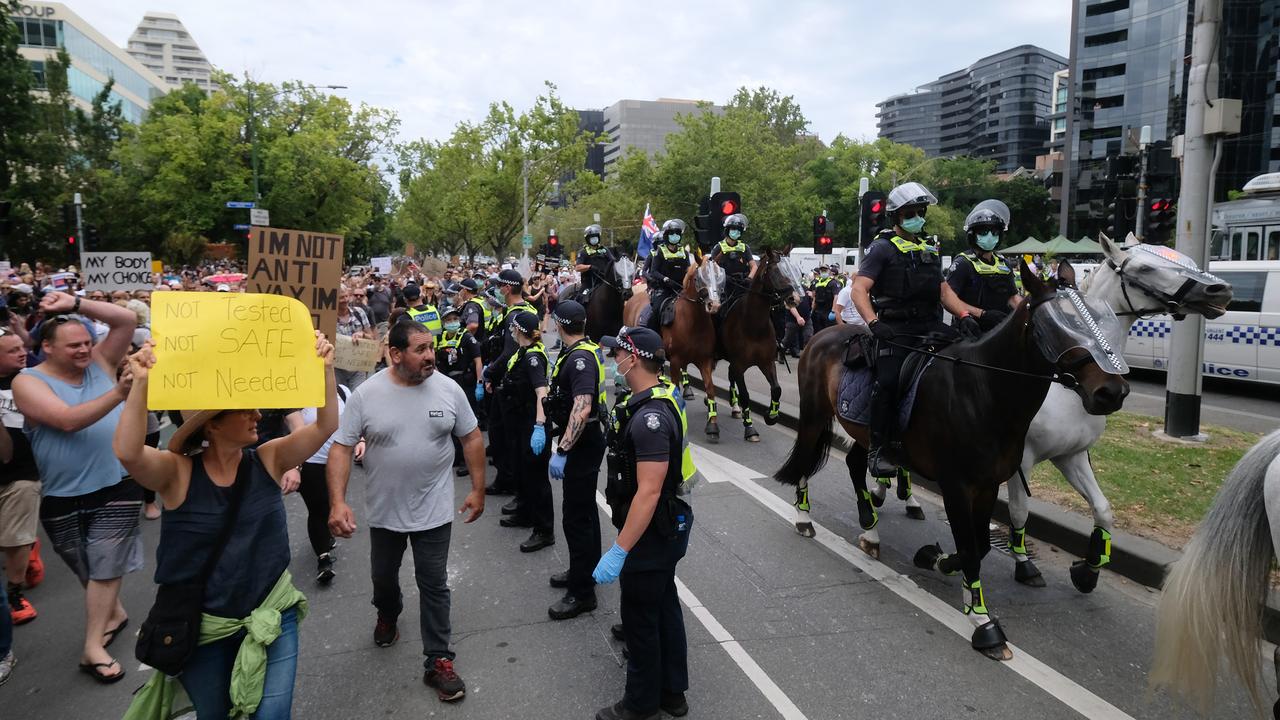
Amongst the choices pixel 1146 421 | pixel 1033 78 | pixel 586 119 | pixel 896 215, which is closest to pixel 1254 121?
pixel 1146 421

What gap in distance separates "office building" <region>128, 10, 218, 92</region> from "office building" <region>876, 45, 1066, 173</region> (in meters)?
153

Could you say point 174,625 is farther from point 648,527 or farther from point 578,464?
point 578,464

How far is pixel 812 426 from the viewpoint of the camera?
6844 mm

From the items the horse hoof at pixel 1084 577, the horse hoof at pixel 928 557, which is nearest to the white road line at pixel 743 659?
the horse hoof at pixel 928 557

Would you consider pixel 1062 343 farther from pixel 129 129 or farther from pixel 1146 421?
pixel 129 129

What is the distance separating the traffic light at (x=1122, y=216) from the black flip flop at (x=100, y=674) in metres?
12.7

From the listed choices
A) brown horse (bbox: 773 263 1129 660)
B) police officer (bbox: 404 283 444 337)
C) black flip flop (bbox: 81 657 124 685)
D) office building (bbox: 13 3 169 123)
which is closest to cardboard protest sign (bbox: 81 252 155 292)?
police officer (bbox: 404 283 444 337)

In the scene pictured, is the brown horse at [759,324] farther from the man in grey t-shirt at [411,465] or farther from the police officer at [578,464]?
the man in grey t-shirt at [411,465]

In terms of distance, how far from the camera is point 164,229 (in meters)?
38.0

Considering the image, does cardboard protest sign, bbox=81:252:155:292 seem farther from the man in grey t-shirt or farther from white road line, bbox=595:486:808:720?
white road line, bbox=595:486:808:720

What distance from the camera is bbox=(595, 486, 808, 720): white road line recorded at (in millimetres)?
4047

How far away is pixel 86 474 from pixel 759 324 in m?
7.75

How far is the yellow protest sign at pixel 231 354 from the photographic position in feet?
9.42

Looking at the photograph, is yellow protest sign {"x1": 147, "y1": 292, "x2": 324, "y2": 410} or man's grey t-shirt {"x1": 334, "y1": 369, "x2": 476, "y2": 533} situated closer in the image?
yellow protest sign {"x1": 147, "y1": 292, "x2": 324, "y2": 410}
